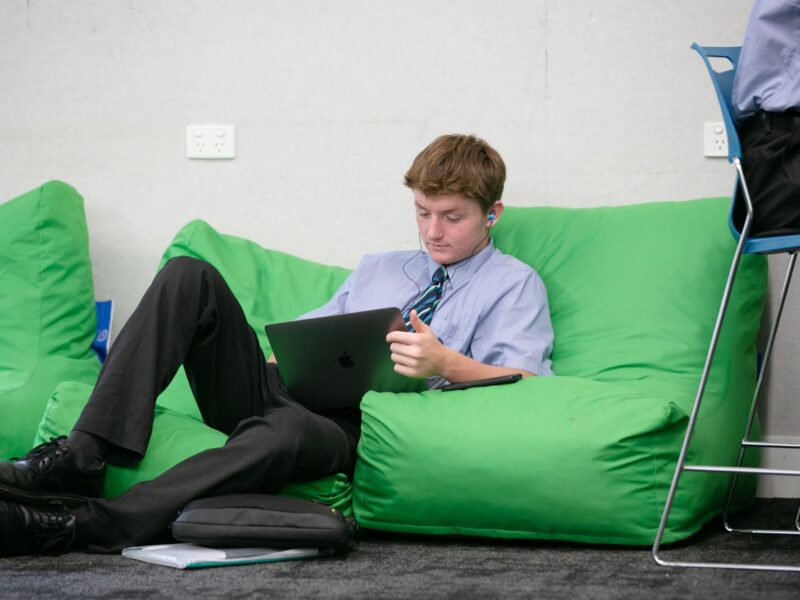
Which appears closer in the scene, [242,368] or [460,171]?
[242,368]

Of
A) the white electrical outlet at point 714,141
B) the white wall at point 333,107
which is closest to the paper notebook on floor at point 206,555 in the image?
the white wall at point 333,107

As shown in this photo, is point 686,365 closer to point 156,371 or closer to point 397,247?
point 397,247

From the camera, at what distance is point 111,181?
2.88 m

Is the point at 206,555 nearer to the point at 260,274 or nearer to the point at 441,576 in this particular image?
the point at 441,576

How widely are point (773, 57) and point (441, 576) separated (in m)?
0.99

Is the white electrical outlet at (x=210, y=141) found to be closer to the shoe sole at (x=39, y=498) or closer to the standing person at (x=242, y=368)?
the standing person at (x=242, y=368)

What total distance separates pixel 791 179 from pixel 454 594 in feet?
2.77

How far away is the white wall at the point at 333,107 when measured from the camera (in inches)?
106

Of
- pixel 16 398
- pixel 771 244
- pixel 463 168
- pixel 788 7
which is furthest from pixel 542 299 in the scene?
pixel 16 398

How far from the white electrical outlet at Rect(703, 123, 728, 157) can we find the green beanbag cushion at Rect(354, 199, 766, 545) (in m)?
0.47

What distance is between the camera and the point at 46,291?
260cm

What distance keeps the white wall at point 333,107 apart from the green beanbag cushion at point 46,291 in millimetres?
217

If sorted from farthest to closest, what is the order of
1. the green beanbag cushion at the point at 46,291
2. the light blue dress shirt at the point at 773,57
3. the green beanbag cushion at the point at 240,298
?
the green beanbag cushion at the point at 46,291
the green beanbag cushion at the point at 240,298
the light blue dress shirt at the point at 773,57

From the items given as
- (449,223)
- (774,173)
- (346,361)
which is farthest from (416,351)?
(774,173)
